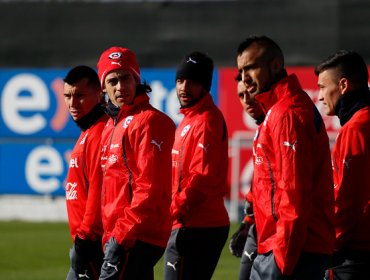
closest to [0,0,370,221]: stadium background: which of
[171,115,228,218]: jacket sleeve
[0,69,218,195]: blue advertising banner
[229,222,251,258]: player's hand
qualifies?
[0,69,218,195]: blue advertising banner

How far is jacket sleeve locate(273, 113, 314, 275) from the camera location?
20.4ft

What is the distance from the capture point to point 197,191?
8836 millimetres

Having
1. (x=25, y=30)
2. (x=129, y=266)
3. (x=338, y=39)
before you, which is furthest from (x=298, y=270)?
(x=25, y=30)

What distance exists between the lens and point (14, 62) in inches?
900

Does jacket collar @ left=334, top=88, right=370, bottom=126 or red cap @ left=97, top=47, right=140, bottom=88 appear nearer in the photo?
jacket collar @ left=334, top=88, right=370, bottom=126

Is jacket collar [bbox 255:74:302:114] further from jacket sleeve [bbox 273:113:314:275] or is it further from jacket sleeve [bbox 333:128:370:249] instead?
jacket sleeve [bbox 333:128:370:249]

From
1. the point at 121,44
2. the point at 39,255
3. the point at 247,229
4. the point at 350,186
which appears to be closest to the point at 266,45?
the point at 350,186

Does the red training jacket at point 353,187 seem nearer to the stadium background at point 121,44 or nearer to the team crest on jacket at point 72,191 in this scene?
the team crest on jacket at point 72,191

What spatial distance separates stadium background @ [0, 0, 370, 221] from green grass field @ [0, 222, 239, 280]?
4.79 feet

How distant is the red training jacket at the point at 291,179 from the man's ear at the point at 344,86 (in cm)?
85

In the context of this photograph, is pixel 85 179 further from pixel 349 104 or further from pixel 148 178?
pixel 349 104

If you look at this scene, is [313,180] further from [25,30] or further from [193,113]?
[25,30]

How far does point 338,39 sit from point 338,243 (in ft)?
47.0

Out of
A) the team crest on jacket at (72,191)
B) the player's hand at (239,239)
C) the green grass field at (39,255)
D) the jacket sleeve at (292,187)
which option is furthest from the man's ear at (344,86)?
the green grass field at (39,255)
